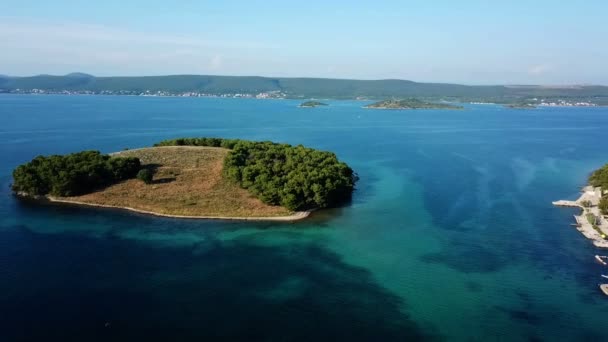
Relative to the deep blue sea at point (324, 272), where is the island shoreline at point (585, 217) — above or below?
above

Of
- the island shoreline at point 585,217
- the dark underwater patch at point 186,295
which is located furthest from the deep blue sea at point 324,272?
the island shoreline at point 585,217

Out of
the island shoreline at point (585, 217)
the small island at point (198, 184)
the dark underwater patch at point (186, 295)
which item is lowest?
the dark underwater patch at point (186, 295)

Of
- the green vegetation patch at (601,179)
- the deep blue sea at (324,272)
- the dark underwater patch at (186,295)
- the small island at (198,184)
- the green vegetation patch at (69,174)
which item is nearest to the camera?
the dark underwater patch at (186,295)

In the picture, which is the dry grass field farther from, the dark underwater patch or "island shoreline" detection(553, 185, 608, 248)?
"island shoreline" detection(553, 185, 608, 248)

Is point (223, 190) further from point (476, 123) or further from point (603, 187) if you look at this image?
point (476, 123)

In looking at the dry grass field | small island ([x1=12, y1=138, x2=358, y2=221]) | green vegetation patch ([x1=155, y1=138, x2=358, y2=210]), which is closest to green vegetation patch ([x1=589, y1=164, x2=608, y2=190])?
green vegetation patch ([x1=155, y1=138, x2=358, y2=210])

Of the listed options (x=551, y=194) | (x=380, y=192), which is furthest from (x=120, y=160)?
(x=551, y=194)

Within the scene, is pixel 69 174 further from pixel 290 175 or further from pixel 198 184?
pixel 290 175

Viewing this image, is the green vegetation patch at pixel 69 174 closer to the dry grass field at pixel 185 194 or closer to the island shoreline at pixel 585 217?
the dry grass field at pixel 185 194

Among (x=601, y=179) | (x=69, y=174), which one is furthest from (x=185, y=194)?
(x=601, y=179)

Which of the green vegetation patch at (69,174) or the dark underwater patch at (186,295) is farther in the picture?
the green vegetation patch at (69,174)
